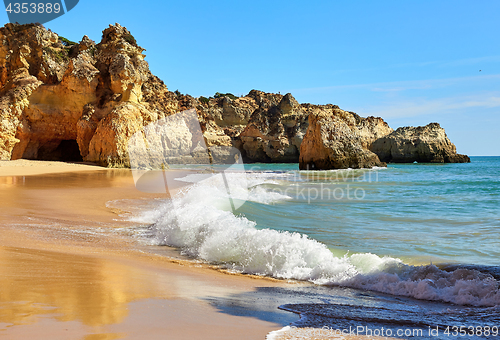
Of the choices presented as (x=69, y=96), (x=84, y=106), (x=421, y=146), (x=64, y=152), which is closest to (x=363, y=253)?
(x=84, y=106)

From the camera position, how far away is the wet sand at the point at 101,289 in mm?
2207

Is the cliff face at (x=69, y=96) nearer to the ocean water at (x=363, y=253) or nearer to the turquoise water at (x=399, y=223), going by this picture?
the ocean water at (x=363, y=253)

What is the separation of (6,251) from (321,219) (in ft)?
18.6

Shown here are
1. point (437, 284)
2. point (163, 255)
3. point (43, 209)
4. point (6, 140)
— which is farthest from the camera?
point (6, 140)

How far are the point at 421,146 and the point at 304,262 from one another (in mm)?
48493

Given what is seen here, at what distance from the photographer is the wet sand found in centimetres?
221

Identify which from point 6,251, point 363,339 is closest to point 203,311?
point 363,339

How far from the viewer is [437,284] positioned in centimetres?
384

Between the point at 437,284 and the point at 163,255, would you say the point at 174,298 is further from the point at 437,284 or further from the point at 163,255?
the point at 437,284

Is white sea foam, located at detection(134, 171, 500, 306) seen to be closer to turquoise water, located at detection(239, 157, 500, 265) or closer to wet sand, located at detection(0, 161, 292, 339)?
wet sand, located at detection(0, 161, 292, 339)

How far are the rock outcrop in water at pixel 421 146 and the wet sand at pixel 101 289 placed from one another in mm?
48816

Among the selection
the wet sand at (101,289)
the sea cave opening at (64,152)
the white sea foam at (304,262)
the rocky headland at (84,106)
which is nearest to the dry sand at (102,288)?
the wet sand at (101,289)

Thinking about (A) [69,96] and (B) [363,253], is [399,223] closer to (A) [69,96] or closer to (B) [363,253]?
(B) [363,253]

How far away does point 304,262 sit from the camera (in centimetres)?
447
